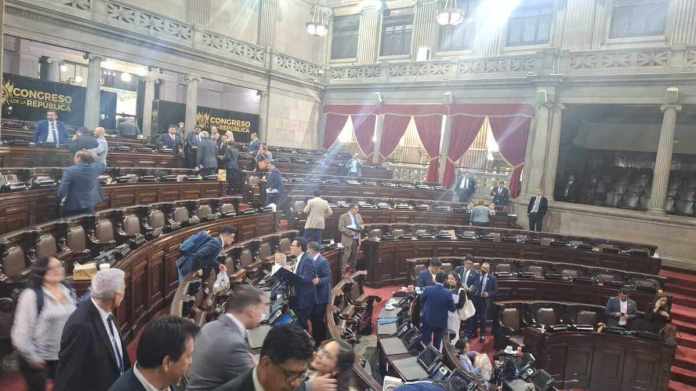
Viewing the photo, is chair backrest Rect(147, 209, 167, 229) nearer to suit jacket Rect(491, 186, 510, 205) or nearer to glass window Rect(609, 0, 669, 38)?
suit jacket Rect(491, 186, 510, 205)

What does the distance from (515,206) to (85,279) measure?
13620 mm

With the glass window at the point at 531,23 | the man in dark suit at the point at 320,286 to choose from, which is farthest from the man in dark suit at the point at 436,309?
the glass window at the point at 531,23

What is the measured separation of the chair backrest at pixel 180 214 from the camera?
26.3 ft

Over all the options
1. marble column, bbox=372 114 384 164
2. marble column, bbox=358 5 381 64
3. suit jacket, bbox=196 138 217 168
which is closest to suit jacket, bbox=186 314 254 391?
suit jacket, bbox=196 138 217 168

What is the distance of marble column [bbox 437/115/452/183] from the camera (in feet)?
56.4

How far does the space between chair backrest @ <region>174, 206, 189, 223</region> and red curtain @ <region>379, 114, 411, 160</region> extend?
1170 centimetres

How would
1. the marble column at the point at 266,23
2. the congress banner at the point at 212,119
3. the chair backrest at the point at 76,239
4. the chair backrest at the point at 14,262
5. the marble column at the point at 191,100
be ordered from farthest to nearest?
the marble column at the point at 266,23 < the congress banner at the point at 212,119 < the marble column at the point at 191,100 < the chair backrest at the point at 76,239 < the chair backrest at the point at 14,262

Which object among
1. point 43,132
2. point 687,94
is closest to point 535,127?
point 687,94

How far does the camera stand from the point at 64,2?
12117mm

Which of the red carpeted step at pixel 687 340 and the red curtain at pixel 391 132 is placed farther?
the red curtain at pixel 391 132

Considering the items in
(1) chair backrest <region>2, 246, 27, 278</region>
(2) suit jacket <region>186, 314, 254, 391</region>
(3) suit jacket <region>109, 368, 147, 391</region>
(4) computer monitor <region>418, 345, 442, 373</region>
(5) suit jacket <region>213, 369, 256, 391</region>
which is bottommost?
(4) computer monitor <region>418, 345, 442, 373</region>

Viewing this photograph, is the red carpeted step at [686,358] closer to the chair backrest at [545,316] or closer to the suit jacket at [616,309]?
the suit jacket at [616,309]

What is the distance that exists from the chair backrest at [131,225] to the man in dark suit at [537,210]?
35.6 feet

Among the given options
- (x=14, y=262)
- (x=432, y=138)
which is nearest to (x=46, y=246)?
(x=14, y=262)
